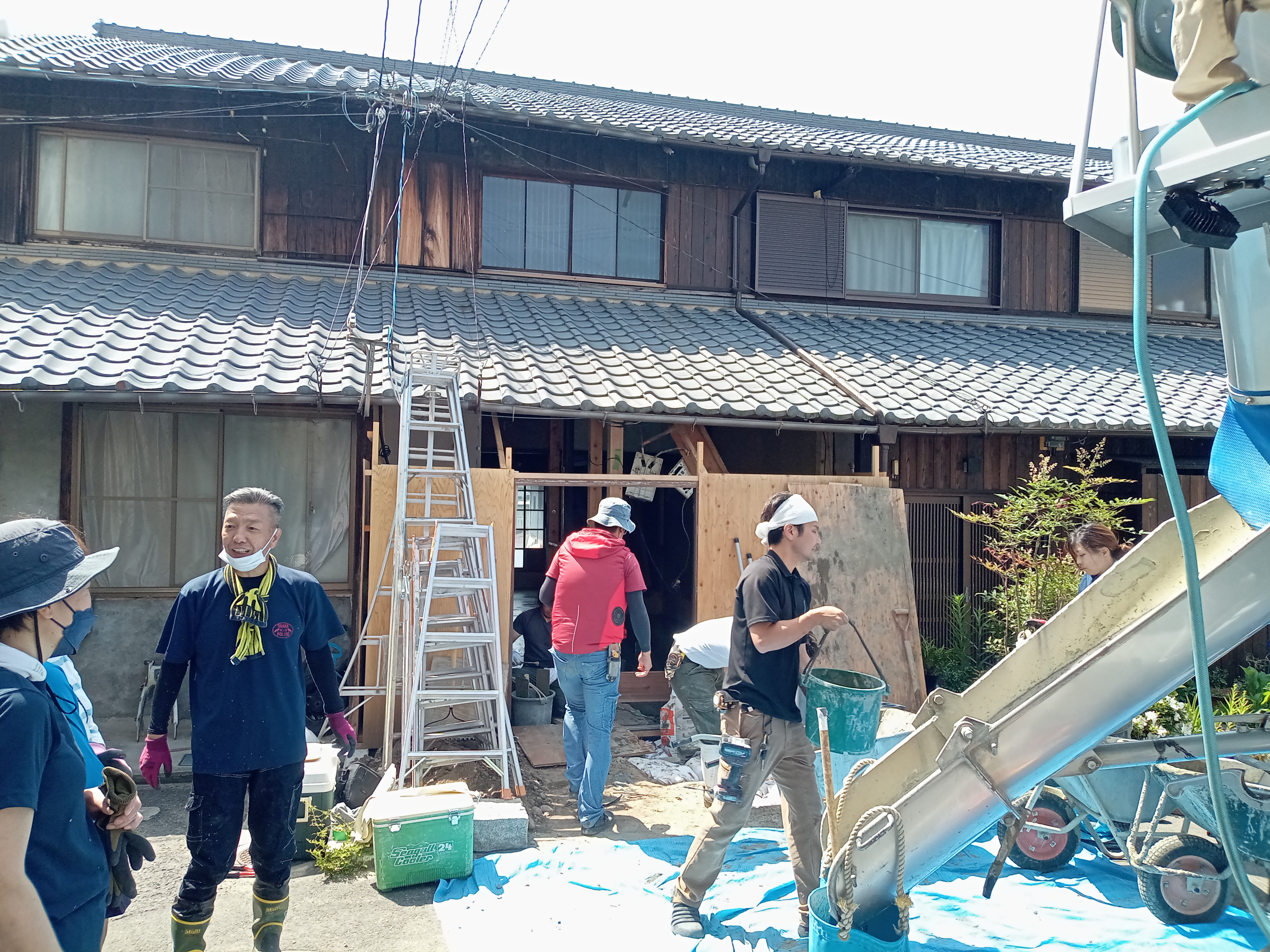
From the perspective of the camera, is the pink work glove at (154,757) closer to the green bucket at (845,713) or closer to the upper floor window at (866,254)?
the green bucket at (845,713)

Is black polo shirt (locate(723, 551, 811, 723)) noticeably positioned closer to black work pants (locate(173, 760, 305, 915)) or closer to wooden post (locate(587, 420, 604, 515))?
black work pants (locate(173, 760, 305, 915))

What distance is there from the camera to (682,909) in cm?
406

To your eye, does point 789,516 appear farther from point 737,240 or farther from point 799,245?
point 799,245

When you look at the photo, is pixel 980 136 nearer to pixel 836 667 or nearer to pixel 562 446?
pixel 562 446

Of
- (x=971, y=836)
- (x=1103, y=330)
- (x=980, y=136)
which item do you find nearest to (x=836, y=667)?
(x=971, y=836)

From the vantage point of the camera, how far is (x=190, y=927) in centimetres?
345

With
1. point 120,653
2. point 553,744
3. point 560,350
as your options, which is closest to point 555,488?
point 560,350

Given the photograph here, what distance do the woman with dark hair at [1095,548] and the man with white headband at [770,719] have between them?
207cm

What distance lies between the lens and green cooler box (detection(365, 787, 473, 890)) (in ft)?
14.5

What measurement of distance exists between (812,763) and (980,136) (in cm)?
1538

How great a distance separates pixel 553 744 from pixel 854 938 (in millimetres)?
4098

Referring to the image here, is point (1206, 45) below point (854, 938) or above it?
above

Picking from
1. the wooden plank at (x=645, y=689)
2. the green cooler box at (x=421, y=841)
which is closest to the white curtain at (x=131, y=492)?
the green cooler box at (x=421, y=841)

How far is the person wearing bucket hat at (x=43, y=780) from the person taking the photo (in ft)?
5.74
